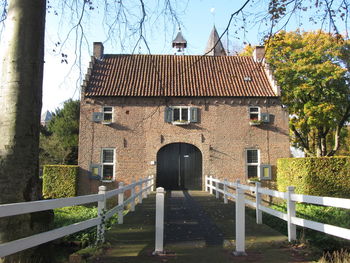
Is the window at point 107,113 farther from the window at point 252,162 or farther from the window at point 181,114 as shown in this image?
the window at point 252,162

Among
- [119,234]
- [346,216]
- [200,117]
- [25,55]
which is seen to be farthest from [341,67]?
[25,55]

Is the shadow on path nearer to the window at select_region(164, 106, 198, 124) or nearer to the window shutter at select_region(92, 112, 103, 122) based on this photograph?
the window at select_region(164, 106, 198, 124)

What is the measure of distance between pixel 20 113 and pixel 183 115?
1472 cm

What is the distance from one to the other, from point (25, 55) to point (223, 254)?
4085 mm

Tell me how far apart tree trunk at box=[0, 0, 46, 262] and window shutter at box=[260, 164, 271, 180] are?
15392mm

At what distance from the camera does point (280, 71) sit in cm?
2267

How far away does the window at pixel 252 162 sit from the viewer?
1852 centimetres

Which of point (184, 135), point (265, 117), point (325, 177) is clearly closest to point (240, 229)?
point (325, 177)

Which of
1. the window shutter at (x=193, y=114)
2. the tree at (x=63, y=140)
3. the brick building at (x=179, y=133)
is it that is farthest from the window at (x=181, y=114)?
the tree at (x=63, y=140)

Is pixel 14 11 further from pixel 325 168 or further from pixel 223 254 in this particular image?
pixel 325 168

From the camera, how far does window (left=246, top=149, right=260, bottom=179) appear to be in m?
18.5

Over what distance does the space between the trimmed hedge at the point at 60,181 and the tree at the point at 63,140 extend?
23.5 ft

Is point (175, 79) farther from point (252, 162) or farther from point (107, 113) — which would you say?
point (252, 162)

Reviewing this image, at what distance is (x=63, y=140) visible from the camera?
25.6m
